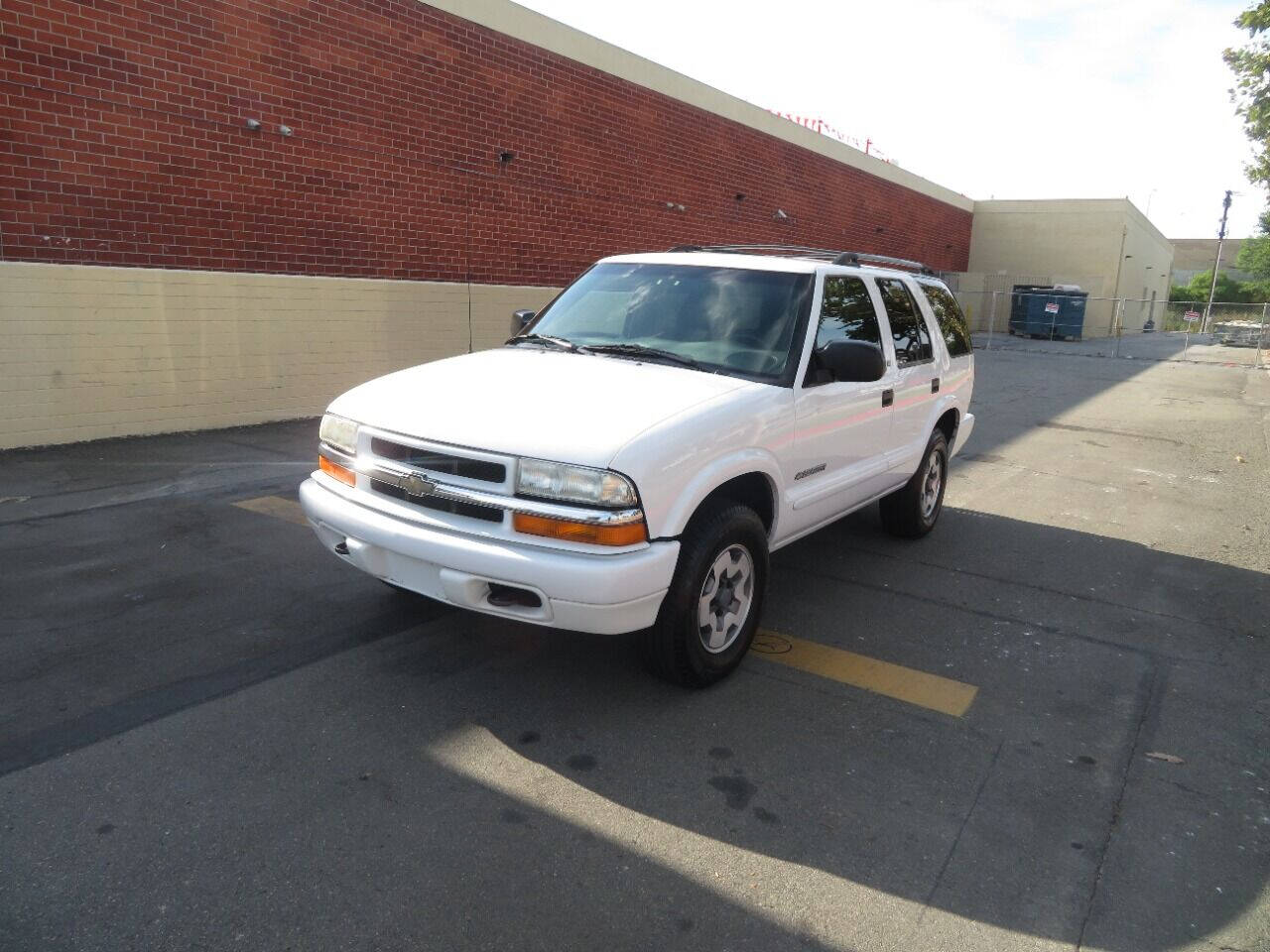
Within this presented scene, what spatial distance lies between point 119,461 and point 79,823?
623cm

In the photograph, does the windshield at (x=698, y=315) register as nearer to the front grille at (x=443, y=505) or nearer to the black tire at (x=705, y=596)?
the black tire at (x=705, y=596)

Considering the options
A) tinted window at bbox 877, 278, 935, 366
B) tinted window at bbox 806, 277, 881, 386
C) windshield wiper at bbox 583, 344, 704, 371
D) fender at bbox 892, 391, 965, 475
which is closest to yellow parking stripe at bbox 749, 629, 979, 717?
tinted window at bbox 806, 277, 881, 386

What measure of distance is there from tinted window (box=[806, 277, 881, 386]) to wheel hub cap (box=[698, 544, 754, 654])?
1021 mm

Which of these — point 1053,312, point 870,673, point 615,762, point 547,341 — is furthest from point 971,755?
point 1053,312

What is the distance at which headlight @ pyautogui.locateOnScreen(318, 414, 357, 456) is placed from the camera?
4.05 m

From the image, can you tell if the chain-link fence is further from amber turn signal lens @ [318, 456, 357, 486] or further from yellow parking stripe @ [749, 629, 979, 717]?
amber turn signal lens @ [318, 456, 357, 486]

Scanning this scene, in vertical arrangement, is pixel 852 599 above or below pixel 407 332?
below

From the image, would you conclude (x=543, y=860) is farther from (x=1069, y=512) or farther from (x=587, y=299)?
(x=1069, y=512)

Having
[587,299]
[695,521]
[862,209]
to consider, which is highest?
[862,209]

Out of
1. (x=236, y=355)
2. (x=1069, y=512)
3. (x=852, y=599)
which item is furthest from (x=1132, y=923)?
(x=236, y=355)

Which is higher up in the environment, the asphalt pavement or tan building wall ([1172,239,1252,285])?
tan building wall ([1172,239,1252,285])

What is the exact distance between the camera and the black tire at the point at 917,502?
21.2ft

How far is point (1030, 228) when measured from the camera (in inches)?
1534

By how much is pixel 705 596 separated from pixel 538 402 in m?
1.10
